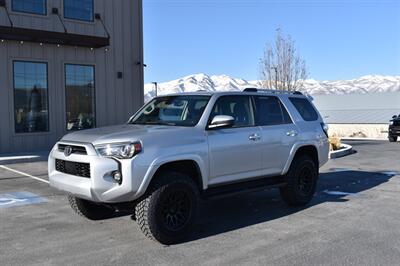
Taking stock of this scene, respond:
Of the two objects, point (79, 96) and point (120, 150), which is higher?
point (79, 96)

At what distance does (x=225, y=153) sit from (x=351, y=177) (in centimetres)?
604

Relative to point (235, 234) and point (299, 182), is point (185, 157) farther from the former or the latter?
point (299, 182)

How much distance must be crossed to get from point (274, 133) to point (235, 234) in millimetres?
1887

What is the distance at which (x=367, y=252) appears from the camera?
5.51m

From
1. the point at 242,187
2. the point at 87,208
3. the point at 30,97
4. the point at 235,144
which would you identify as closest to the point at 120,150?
the point at 87,208

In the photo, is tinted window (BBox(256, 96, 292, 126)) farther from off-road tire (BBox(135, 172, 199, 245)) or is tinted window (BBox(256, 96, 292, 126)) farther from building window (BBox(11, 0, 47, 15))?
Answer: building window (BBox(11, 0, 47, 15))

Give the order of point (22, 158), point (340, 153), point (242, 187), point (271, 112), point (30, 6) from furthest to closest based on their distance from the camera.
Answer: point (340, 153)
point (30, 6)
point (22, 158)
point (271, 112)
point (242, 187)

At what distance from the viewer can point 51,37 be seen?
51.9 ft

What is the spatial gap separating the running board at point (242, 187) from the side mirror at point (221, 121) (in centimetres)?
83

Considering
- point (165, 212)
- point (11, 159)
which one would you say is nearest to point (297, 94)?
point (165, 212)

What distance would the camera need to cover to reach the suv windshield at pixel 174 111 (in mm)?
6645

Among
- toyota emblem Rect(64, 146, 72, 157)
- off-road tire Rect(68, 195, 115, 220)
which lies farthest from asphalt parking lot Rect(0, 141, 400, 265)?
toyota emblem Rect(64, 146, 72, 157)

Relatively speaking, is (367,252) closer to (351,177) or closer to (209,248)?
(209,248)

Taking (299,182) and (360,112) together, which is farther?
(360,112)
